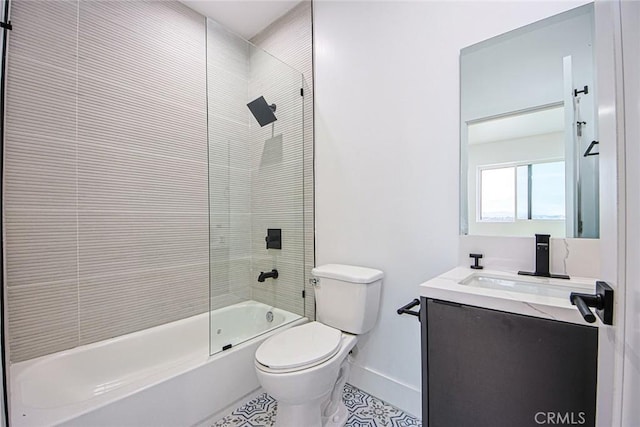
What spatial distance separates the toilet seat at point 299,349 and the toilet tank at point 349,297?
9 centimetres

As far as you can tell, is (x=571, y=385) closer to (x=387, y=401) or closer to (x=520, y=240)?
(x=520, y=240)

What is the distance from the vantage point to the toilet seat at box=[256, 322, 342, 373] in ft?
3.97

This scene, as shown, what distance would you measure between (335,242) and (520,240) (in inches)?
40.7

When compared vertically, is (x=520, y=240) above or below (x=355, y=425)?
above

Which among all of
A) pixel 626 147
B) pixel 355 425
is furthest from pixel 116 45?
pixel 355 425

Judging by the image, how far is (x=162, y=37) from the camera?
1908mm

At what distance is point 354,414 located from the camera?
5.01 ft

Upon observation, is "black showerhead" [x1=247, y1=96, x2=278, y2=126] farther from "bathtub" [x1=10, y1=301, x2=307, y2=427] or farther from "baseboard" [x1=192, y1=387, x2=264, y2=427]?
"baseboard" [x1=192, y1=387, x2=264, y2=427]

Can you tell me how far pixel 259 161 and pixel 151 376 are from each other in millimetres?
1492

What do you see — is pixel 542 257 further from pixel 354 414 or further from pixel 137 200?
pixel 137 200

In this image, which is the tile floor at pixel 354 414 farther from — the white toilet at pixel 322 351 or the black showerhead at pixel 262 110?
the black showerhead at pixel 262 110

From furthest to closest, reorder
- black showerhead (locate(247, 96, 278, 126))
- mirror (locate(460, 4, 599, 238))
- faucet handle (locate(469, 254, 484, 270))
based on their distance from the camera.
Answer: black showerhead (locate(247, 96, 278, 126)) → faucet handle (locate(469, 254, 484, 270)) → mirror (locate(460, 4, 599, 238))

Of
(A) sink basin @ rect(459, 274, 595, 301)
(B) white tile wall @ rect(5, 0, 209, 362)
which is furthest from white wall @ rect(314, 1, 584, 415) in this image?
(B) white tile wall @ rect(5, 0, 209, 362)

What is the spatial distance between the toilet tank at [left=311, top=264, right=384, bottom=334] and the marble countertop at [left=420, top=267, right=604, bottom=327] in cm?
49
